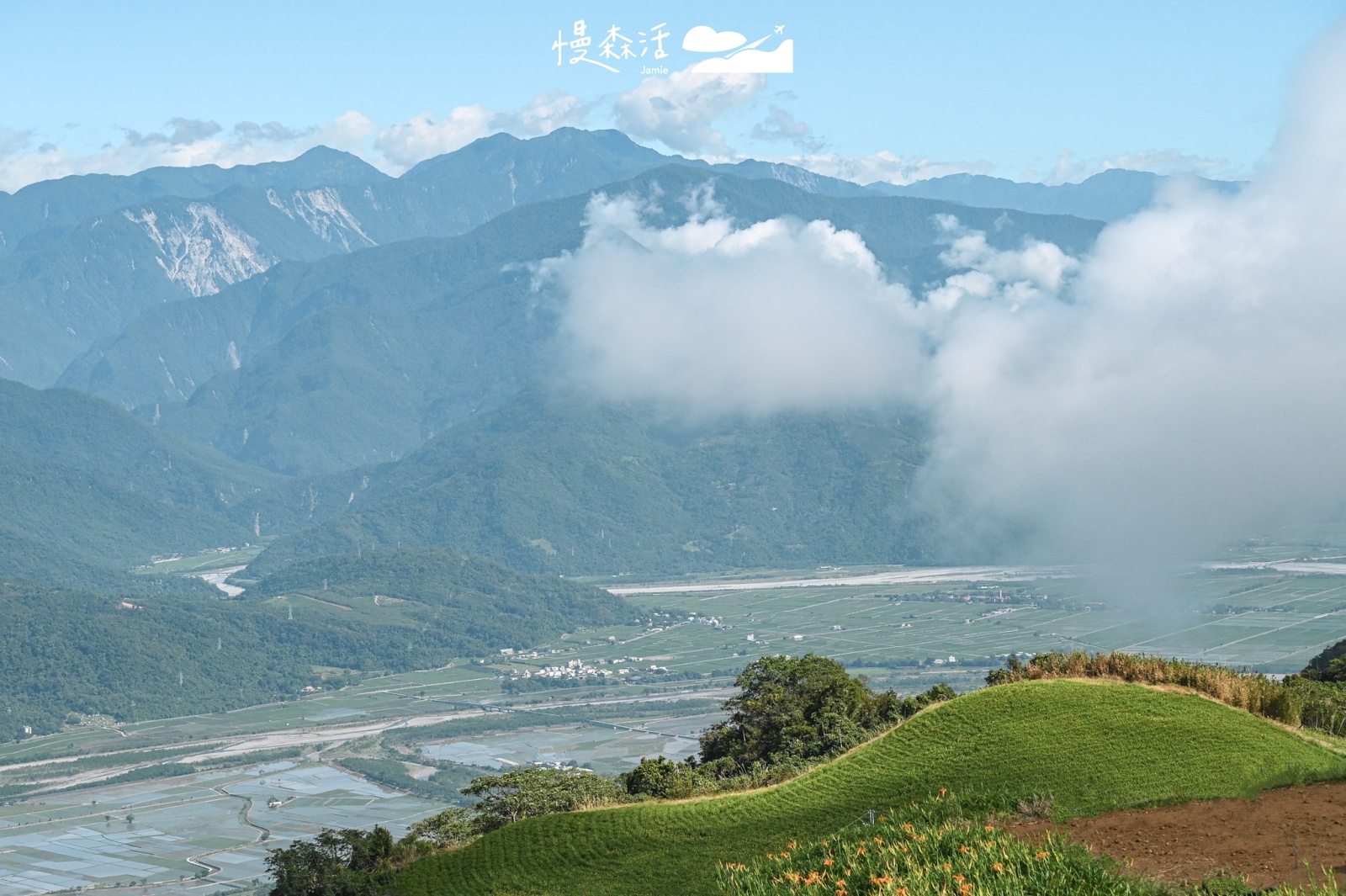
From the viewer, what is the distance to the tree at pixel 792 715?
48.7m

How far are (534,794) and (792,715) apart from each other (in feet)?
50.2

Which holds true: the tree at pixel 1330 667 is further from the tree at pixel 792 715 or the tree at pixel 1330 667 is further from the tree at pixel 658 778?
the tree at pixel 658 778

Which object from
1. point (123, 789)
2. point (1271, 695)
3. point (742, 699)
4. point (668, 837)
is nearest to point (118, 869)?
point (123, 789)

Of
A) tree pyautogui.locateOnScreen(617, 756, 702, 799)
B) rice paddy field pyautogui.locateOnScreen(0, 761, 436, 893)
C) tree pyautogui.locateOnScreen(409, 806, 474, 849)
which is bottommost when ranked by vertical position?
rice paddy field pyautogui.locateOnScreen(0, 761, 436, 893)

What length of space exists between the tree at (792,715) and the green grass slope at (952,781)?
1283 centimetres

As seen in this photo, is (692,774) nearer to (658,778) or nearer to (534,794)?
(658,778)

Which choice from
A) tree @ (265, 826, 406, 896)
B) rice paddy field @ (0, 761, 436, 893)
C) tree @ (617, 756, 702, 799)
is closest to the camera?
tree @ (265, 826, 406, 896)

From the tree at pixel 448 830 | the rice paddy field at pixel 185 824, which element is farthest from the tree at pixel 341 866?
the rice paddy field at pixel 185 824

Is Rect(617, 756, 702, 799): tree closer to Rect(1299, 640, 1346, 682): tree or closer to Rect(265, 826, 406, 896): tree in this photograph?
Rect(265, 826, 406, 896): tree

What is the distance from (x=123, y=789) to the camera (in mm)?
160625

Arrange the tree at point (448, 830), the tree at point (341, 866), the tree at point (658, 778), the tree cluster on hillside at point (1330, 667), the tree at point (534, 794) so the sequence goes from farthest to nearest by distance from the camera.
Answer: the tree cluster on hillside at point (1330, 667) → the tree at point (658, 778) → the tree at point (448, 830) → the tree at point (534, 794) → the tree at point (341, 866)

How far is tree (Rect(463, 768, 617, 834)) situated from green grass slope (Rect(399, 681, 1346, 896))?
3675 millimetres

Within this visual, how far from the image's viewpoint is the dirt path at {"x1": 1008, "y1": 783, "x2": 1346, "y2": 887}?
71.5 ft

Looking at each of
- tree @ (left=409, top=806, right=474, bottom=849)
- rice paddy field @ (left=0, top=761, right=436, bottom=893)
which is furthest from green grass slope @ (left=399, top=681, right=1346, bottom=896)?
rice paddy field @ (left=0, top=761, right=436, bottom=893)
